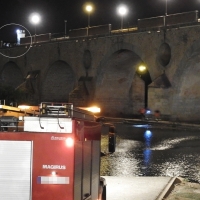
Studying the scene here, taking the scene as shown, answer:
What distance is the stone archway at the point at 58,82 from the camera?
50.5 m

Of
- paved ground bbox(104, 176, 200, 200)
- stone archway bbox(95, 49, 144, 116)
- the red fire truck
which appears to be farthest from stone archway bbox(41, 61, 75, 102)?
the red fire truck

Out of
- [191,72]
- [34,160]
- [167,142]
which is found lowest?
[167,142]

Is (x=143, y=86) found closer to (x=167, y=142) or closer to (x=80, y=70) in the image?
(x=80, y=70)

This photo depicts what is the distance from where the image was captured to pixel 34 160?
536cm

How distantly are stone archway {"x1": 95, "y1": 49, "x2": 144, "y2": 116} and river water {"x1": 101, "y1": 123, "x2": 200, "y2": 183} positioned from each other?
1745cm

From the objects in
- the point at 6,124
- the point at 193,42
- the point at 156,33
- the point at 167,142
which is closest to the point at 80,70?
the point at 156,33

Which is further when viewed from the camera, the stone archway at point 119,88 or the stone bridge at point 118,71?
the stone archway at point 119,88

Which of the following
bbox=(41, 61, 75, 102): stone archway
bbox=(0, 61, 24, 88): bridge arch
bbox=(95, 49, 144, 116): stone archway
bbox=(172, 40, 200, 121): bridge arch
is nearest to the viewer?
bbox=(172, 40, 200, 121): bridge arch

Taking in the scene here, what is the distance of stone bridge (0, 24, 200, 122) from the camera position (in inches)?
1436

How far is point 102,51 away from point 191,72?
31.9 ft

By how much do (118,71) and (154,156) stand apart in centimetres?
2616

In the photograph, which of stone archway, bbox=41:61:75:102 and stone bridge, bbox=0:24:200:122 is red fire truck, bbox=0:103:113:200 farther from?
stone archway, bbox=41:61:75:102

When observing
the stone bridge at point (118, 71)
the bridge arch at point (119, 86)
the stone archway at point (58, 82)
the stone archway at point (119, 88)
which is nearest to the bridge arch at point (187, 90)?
the stone bridge at point (118, 71)

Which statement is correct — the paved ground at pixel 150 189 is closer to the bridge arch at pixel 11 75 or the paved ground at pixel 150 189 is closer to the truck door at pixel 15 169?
the truck door at pixel 15 169
